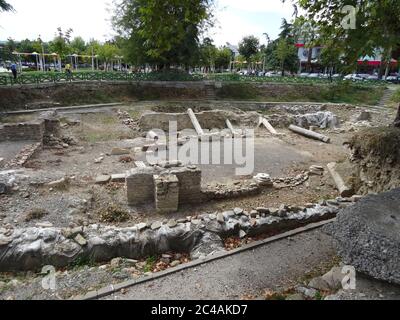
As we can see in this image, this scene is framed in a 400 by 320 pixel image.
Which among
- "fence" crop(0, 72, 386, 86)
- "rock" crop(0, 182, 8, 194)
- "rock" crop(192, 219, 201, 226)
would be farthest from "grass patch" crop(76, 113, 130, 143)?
"rock" crop(192, 219, 201, 226)

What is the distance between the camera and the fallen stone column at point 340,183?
9.18 m

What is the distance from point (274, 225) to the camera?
6719 mm

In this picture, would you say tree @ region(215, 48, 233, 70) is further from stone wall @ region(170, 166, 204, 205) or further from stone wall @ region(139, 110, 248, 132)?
stone wall @ region(170, 166, 204, 205)

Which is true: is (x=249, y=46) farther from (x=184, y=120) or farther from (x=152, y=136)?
(x=152, y=136)

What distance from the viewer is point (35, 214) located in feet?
23.2

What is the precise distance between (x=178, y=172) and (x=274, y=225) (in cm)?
291

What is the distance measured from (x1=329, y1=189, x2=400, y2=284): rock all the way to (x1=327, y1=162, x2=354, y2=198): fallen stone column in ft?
14.9

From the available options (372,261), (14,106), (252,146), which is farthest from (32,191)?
(14,106)

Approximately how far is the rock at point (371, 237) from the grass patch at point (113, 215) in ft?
16.0

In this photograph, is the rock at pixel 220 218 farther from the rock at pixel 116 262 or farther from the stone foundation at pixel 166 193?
the rock at pixel 116 262

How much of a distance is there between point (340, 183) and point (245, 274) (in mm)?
6185

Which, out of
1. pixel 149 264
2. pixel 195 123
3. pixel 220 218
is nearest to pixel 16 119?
pixel 195 123

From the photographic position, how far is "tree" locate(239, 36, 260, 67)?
45969 mm

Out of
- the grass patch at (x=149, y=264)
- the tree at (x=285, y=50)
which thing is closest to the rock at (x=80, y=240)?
the grass patch at (x=149, y=264)
